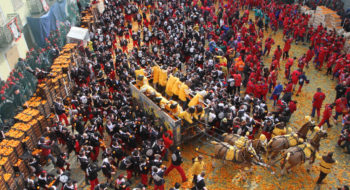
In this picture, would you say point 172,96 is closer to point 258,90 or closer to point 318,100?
point 258,90

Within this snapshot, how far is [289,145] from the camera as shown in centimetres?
945

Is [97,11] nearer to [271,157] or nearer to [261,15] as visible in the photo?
[261,15]

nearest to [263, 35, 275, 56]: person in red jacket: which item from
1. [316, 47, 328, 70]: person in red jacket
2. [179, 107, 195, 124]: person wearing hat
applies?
[316, 47, 328, 70]: person in red jacket

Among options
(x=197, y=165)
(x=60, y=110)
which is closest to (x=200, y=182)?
(x=197, y=165)

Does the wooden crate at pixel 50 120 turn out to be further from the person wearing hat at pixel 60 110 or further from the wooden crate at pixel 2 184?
the wooden crate at pixel 2 184

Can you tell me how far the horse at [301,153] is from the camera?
29.2 ft

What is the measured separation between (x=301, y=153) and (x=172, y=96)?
223 inches

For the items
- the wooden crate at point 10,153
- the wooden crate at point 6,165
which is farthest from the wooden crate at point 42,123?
the wooden crate at point 6,165

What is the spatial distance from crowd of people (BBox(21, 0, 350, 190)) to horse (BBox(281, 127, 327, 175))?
3.48ft

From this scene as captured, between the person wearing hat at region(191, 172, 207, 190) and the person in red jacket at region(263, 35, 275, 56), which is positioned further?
the person in red jacket at region(263, 35, 275, 56)

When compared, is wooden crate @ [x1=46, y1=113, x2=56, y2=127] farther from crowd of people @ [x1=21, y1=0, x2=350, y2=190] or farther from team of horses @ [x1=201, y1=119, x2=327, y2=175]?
team of horses @ [x1=201, y1=119, x2=327, y2=175]

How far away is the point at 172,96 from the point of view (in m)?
12.2

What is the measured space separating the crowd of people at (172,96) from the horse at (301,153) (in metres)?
1.06

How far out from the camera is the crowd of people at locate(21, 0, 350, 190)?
9.53 metres
